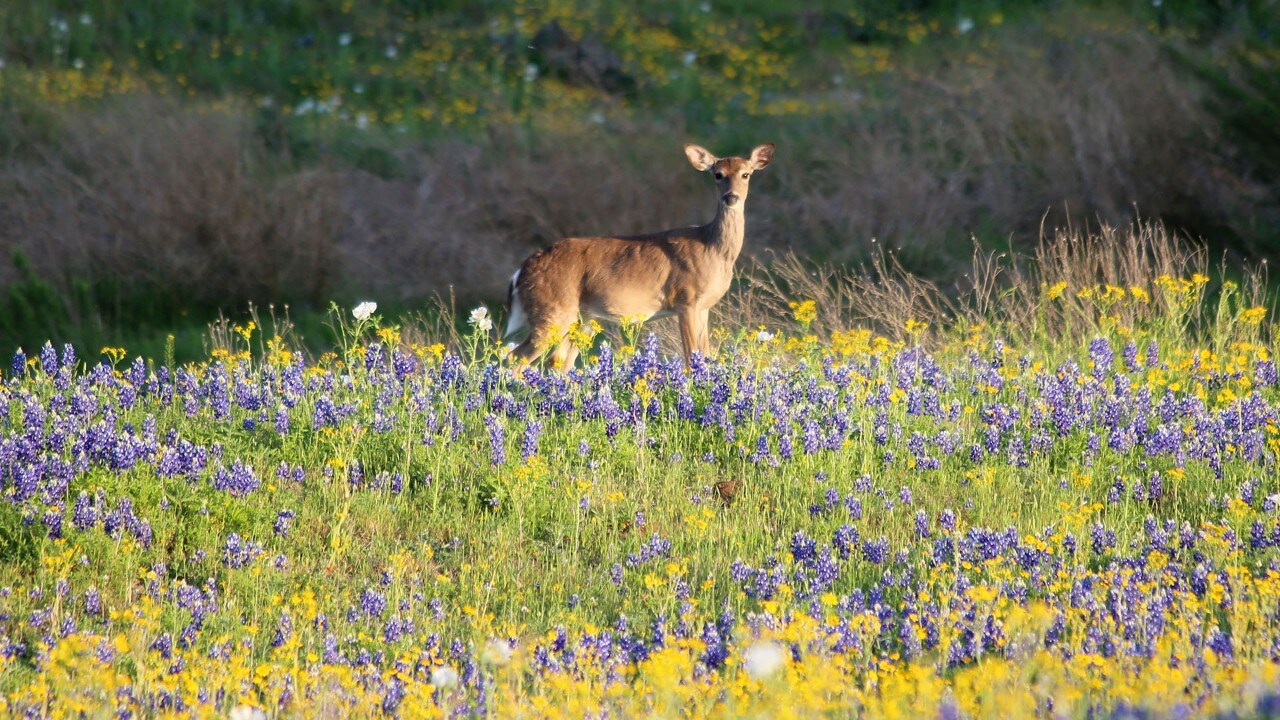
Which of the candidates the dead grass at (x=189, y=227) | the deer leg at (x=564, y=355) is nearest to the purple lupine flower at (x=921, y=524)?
the deer leg at (x=564, y=355)

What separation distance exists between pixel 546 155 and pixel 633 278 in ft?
28.0

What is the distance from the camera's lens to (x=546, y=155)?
18.0 m

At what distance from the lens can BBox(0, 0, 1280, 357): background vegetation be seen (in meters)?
15.4

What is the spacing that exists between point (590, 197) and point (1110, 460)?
1085 centimetres

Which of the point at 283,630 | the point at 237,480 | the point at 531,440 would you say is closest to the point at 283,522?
the point at 237,480

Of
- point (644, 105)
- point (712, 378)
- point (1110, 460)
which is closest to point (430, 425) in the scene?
point (712, 378)

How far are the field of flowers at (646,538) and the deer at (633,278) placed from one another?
5.31ft

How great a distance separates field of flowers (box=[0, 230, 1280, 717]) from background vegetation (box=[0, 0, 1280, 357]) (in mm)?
7113

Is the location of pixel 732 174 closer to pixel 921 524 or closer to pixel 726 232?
pixel 726 232

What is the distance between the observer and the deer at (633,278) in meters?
9.71

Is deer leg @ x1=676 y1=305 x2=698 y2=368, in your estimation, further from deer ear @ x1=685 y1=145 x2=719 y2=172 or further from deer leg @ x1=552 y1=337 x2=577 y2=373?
deer ear @ x1=685 y1=145 x2=719 y2=172

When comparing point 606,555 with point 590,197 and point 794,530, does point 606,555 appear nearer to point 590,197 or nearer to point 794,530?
point 794,530

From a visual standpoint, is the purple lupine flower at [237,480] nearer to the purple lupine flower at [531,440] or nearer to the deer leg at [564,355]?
the purple lupine flower at [531,440]

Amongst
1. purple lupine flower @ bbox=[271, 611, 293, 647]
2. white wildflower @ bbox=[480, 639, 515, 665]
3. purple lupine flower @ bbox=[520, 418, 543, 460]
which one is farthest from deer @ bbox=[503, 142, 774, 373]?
white wildflower @ bbox=[480, 639, 515, 665]
